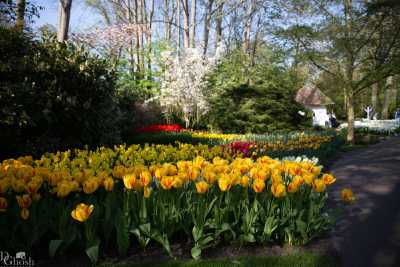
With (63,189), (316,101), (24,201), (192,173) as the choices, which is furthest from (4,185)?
(316,101)

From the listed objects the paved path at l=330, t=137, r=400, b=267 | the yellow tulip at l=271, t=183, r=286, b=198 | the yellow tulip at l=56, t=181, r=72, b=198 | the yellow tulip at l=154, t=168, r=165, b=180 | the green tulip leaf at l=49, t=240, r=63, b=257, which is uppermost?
the yellow tulip at l=154, t=168, r=165, b=180

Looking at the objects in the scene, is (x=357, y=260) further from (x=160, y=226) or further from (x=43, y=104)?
(x=43, y=104)

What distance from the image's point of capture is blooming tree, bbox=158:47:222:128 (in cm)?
1692

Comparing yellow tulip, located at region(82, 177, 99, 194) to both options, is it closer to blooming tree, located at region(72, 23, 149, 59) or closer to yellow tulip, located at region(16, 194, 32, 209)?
yellow tulip, located at region(16, 194, 32, 209)

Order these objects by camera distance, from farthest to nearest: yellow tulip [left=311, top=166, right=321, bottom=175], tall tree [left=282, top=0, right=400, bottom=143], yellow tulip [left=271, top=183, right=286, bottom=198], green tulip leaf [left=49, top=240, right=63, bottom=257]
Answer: tall tree [left=282, top=0, right=400, bottom=143] < yellow tulip [left=311, top=166, right=321, bottom=175] < yellow tulip [left=271, top=183, right=286, bottom=198] < green tulip leaf [left=49, top=240, right=63, bottom=257]

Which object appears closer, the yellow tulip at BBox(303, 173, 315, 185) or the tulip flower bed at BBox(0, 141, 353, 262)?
the tulip flower bed at BBox(0, 141, 353, 262)

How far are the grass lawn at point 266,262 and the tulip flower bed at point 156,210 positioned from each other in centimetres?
10

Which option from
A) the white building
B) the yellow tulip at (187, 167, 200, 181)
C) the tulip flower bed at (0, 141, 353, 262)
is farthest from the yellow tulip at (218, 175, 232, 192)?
the white building

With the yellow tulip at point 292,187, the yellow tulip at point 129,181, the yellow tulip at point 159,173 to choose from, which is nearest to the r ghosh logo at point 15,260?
the yellow tulip at point 129,181

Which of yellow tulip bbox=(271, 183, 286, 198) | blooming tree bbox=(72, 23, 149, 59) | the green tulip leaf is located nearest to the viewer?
the green tulip leaf

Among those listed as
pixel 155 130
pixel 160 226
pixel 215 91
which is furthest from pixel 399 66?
pixel 160 226

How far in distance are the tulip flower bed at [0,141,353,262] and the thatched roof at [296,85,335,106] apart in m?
41.3

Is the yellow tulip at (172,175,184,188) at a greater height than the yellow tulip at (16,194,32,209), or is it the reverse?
the yellow tulip at (172,175,184,188)

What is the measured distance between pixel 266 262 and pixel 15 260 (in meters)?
1.72
